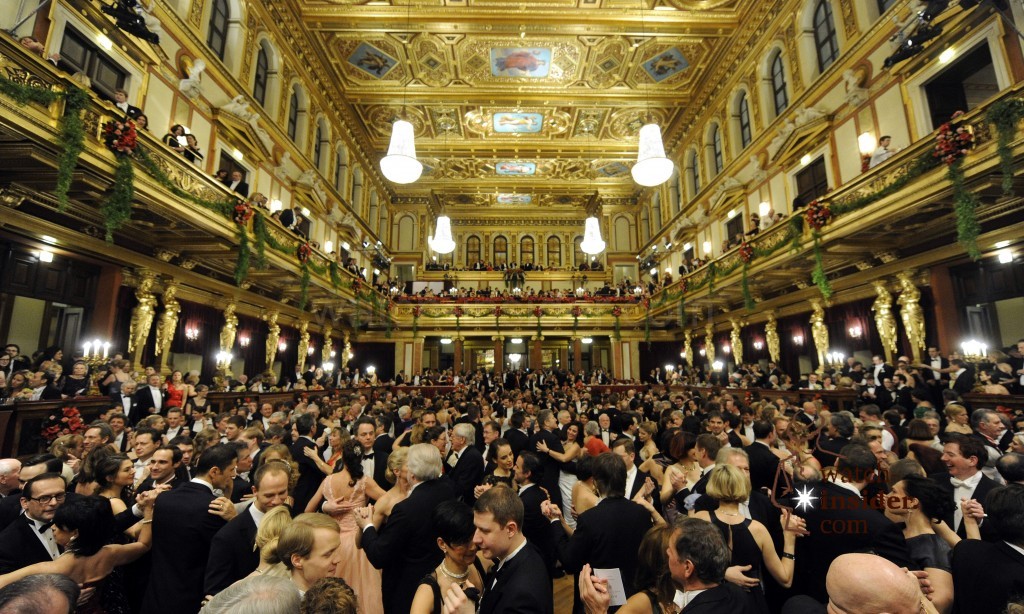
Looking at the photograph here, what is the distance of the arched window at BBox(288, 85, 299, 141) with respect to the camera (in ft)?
54.1

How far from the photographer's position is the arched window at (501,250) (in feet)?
102

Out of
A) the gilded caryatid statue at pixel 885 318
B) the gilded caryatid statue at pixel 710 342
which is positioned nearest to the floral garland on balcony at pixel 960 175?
the gilded caryatid statue at pixel 885 318

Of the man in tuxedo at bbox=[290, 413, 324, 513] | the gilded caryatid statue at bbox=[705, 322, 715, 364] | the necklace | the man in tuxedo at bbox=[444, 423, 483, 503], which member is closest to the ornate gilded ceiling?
the gilded caryatid statue at bbox=[705, 322, 715, 364]

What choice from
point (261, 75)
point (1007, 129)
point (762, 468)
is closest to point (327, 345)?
point (261, 75)

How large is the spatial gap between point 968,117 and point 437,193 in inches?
988

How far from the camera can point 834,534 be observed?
2.62 metres

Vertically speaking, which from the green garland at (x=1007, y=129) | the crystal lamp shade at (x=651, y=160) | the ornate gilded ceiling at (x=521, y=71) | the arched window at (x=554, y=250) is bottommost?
the green garland at (x=1007, y=129)

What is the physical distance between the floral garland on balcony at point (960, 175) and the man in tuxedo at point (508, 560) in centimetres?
851

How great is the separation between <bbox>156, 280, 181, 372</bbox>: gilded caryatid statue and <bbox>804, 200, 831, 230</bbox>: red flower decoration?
1461 centimetres

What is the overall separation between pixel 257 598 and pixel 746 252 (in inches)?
537

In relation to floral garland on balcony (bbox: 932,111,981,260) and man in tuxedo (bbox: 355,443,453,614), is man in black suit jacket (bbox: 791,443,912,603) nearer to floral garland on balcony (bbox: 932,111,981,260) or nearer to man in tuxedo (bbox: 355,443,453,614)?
man in tuxedo (bbox: 355,443,453,614)

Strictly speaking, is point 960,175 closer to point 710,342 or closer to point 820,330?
point 820,330

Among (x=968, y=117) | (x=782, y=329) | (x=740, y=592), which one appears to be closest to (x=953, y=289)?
(x=968, y=117)

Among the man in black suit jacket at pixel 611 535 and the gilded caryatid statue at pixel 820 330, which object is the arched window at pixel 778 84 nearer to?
the gilded caryatid statue at pixel 820 330
